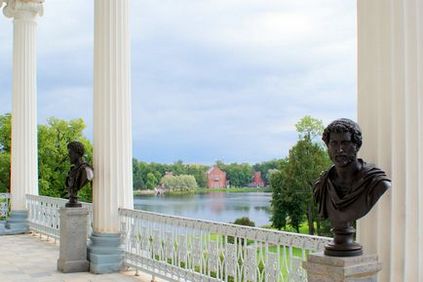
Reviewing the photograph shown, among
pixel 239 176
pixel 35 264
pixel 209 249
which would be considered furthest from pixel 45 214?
pixel 209 249

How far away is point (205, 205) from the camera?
30.5 ft

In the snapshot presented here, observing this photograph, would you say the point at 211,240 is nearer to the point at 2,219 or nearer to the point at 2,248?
the point at 2,248

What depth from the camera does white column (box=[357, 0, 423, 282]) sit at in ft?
12.1

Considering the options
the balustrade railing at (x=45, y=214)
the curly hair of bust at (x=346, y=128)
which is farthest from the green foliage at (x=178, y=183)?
the curly hair of bust at (x=346, y=128)

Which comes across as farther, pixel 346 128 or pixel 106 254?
pixel 106 254

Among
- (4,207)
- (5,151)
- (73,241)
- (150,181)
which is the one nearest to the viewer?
(73,241)

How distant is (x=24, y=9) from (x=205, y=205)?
8295 millimetres

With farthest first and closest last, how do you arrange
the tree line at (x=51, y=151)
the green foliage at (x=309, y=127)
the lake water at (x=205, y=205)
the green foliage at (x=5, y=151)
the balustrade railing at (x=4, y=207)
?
the tree line at (x=51, y=151), the green foliage at (x=5, y=151), the green foliage at (x=309, y=127), the balustrade railing at (x=4, y=207), the lake water at (x=205, y=205)

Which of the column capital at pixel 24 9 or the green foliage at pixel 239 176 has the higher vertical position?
the column capital at pixel 24 9

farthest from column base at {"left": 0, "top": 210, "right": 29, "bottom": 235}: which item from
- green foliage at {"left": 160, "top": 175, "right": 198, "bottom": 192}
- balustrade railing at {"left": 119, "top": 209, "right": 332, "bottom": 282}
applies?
balustrade railing at {"left": 119, "top": 209, "right": 332, "bottom": 282}

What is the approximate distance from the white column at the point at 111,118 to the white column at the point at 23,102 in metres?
5.91

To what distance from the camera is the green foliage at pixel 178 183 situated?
50.2 ft

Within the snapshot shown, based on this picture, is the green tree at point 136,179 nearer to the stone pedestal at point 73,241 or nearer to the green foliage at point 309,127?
the stone pedestal at point 73,241

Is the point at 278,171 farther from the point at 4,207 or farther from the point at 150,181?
the point at 4,207
